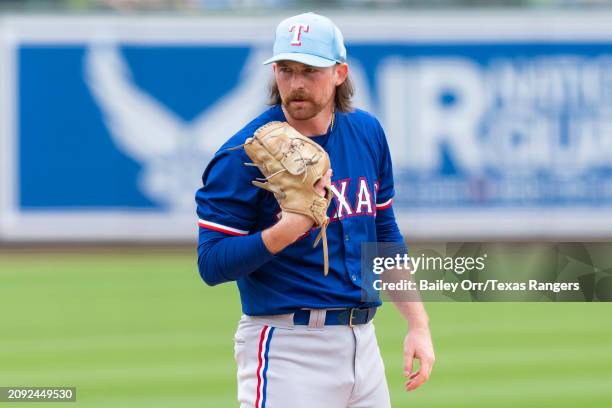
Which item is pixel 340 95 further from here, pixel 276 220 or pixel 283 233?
pixel 283 233

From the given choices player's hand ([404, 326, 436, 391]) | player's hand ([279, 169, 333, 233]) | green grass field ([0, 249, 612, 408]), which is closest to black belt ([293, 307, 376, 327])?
player's hand ([404, 326, 436, 391])

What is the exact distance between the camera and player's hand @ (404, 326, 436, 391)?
4016mm

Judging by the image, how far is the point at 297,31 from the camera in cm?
374

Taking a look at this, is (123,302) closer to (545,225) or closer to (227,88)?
(227,88)

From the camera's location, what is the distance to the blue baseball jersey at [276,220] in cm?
368

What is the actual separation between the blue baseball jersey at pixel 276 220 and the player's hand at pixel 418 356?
0.21m

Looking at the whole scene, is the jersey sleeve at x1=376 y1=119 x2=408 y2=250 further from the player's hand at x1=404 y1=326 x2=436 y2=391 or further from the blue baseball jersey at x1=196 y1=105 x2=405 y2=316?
the player's hand at x1=404 y1=326 x2=436 y2=391

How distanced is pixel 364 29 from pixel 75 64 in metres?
4.49

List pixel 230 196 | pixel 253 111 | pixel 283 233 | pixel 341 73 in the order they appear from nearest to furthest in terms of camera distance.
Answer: pixel 283 233
pixel 230 196
pixel 341 73
pixel 253 111

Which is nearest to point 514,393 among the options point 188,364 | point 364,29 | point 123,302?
point 188,364

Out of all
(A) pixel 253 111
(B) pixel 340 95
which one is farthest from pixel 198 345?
(A) pixel 253 111

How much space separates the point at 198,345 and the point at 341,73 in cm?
598

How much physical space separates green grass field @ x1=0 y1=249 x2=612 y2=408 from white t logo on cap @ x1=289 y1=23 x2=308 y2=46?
13.3ft

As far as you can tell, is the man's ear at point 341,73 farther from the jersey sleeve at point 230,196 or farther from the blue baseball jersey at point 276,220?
the jersey sleeve at point 230,196
